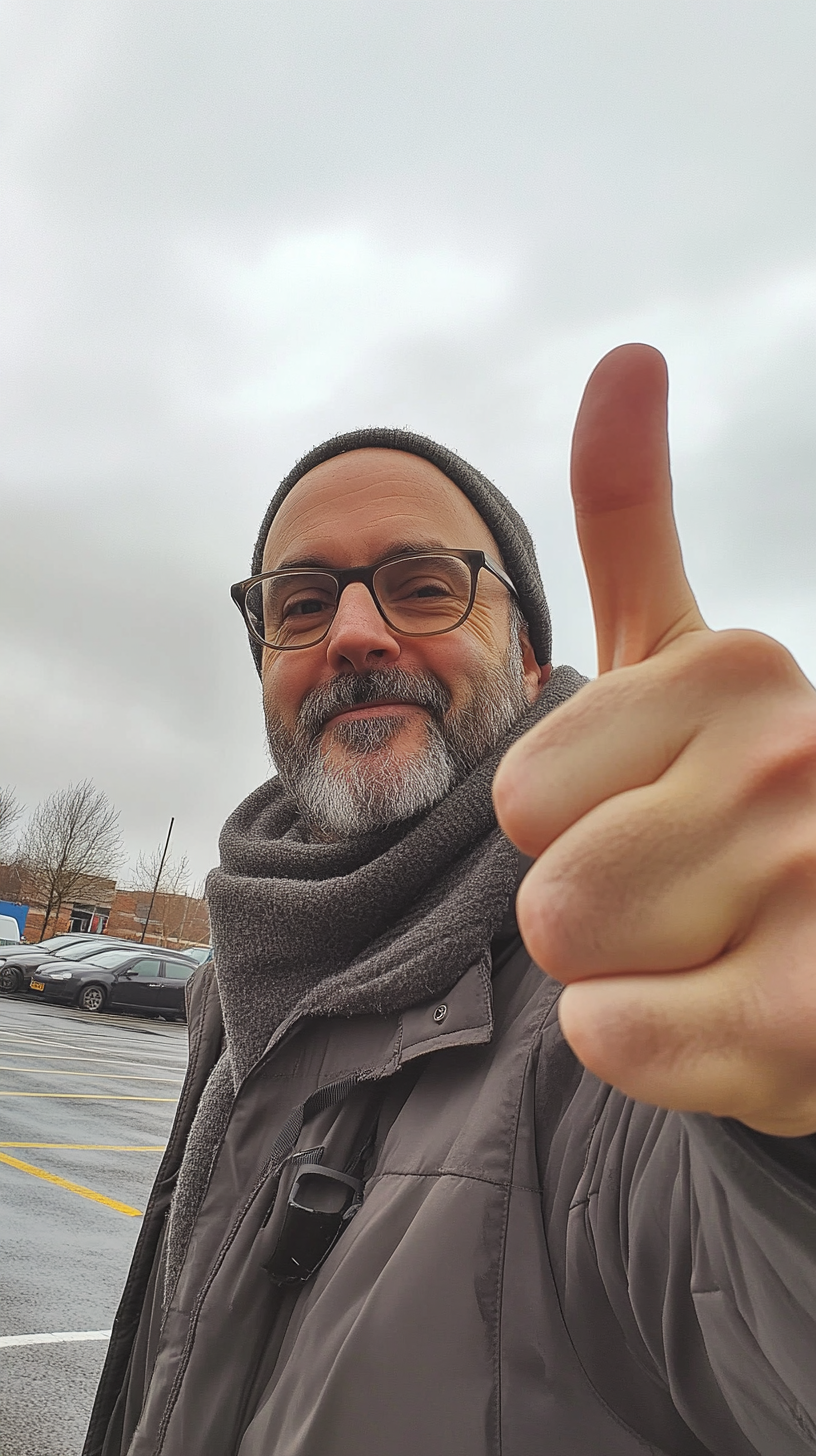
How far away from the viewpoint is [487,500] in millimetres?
2047

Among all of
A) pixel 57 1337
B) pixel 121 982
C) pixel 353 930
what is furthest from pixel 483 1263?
pixel 121 982

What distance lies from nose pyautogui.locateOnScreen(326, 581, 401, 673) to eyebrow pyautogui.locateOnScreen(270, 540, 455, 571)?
12 cm

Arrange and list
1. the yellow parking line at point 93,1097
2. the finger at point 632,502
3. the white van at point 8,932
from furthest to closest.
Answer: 1. the white van at point 8,932
2. the yellow parking line at point 93,1097
3. the finger at point 632,502

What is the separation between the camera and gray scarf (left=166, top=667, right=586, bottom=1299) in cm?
125

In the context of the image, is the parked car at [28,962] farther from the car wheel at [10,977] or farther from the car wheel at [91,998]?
the car wheel at [91,998]

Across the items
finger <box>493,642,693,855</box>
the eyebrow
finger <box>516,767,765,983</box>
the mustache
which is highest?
the eyebrow

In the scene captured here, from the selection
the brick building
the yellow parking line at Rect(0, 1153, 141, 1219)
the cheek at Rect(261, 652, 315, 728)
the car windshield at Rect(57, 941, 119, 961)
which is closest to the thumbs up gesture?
the cheek at Rect(261, 652, 315, 728)

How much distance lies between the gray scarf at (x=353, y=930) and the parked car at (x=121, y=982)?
15596 millimetres

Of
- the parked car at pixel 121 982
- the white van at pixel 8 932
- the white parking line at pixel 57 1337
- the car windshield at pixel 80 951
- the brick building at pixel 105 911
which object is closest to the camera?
the white parking line at pixel 57 1337

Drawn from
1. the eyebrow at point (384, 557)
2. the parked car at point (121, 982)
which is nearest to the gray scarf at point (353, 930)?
the eyebrow at point (384, 557)

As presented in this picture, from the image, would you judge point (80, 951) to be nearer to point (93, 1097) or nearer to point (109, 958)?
point (109, 958)

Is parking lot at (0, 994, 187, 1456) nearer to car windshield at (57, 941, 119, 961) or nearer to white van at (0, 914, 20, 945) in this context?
car windshield at (57, 941, 119, 961)

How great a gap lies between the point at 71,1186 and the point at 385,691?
502cm

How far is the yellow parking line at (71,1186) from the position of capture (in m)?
5.18
